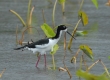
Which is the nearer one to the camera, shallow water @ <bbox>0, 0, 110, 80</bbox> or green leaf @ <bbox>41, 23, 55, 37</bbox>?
shallow water @ <bbox>0, 0, 110, 80</bbox>

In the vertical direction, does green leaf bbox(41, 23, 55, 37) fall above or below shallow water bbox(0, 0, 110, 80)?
above

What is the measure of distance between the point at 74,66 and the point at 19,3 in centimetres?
828

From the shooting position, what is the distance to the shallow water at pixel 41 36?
672 cm

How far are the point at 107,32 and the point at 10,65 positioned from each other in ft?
12.2

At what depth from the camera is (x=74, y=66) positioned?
280 inches

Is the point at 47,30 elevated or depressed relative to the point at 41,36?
elevated

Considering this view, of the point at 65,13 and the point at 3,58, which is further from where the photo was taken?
the point at 65,13

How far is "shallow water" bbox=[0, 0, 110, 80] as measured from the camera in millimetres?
6719

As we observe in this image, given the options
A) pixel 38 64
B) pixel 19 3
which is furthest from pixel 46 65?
pixel 19 3

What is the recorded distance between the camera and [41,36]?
32.5 feet

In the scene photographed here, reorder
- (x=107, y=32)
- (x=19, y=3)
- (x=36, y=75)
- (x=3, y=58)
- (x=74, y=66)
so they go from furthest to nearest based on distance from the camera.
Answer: (x=19, y=3), (x=107, y=32), (x=3, y=58), (x=74, y=66), (x=36, y=75)

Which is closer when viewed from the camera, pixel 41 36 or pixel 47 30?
pixel 47 30

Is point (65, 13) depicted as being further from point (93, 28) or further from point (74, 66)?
point (74, 66)

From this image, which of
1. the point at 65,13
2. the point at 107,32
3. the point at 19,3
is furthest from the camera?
the point at 19,3
